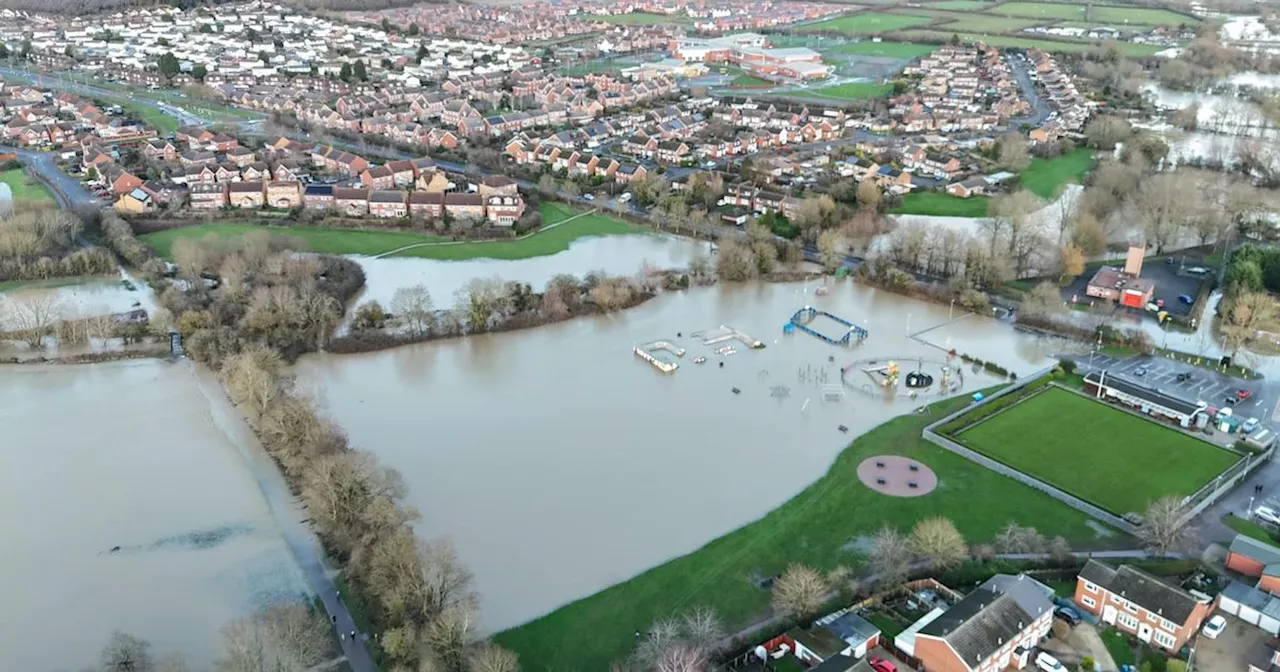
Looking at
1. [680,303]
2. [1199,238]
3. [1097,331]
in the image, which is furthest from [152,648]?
[1199,238]

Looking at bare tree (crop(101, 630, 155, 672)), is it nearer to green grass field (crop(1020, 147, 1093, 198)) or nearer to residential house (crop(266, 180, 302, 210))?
residential house (crop(266, 180, 302, 210))

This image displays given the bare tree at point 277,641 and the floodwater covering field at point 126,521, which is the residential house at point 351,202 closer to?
the floodwater covering field at point 126,521

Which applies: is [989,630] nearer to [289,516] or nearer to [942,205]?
[289,516]

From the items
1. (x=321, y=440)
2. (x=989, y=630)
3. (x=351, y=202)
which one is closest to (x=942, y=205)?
(x=351, y=202)

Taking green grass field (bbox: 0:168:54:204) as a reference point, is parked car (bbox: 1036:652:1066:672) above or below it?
below

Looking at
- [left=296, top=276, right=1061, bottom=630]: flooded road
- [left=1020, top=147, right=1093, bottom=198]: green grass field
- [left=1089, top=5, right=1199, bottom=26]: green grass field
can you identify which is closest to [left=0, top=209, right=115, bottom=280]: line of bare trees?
[left=296, top=276, right=1061, bottom=630]: flooded road

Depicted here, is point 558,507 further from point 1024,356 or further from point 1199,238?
point 1199,238
